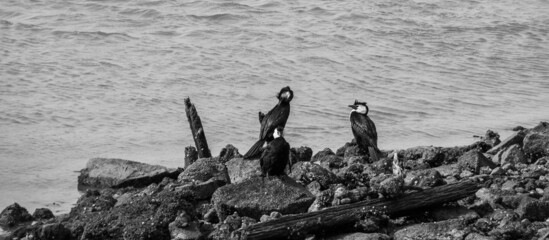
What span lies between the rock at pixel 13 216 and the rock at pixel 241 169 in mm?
2436

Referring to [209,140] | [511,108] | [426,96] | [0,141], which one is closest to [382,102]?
[426,96]

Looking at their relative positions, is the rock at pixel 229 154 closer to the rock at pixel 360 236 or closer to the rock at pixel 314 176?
the rock at pixel 314 176

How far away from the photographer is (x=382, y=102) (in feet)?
64.6

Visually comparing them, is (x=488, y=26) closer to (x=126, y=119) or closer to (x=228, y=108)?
(x=228, y=108)

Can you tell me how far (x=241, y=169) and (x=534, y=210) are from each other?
11.9 ft

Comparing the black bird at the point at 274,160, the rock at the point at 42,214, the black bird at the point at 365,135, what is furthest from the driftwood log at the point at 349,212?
the rock at the point at 42,214

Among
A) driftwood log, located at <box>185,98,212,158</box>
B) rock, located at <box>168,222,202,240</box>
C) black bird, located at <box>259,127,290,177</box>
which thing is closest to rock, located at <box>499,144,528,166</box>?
black bird, located at <box>259,127,290,177</box>

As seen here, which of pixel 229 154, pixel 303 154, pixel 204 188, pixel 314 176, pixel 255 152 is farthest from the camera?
pixel 303 154

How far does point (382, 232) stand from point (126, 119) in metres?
8.43

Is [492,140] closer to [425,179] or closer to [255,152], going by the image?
[255,152]

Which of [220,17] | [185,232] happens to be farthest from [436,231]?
[220,17]

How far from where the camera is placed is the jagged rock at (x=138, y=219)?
33.7ft

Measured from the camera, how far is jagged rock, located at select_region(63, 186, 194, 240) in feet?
33.7

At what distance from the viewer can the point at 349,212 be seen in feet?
33.1
